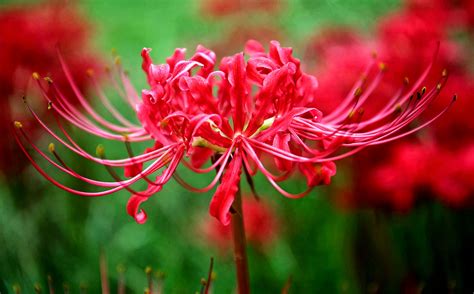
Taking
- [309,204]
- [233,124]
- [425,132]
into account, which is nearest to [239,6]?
[309,204]

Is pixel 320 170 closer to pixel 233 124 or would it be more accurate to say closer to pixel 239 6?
pixel 233 124

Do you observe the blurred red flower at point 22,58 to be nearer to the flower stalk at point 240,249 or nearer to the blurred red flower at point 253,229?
the blurred red flower at point 253,229

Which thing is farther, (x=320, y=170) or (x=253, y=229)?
(x=253, y=229)

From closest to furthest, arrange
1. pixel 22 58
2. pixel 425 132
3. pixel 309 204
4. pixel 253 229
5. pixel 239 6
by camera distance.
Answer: pixel 425 132 → pixel 22 58 → pixel 253 229 → pixel 309 204 → pixel 239 6

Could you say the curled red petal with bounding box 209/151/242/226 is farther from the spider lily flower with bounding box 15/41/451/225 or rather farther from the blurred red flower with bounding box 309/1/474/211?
the blurred red flower with bounding box 309/1/474/211

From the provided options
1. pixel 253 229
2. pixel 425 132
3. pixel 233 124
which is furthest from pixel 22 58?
pixel 425 132

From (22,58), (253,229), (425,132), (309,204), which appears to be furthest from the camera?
(309,204)

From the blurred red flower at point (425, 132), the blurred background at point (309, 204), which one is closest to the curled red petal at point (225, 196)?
the blurred background at point (309, 204)

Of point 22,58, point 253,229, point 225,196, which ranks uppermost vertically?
point 22,58

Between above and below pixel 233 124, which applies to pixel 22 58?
above

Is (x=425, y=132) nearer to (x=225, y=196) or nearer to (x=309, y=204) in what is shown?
(x=309, y=204)

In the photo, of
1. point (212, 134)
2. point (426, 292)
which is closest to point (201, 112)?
point (212, 134)
